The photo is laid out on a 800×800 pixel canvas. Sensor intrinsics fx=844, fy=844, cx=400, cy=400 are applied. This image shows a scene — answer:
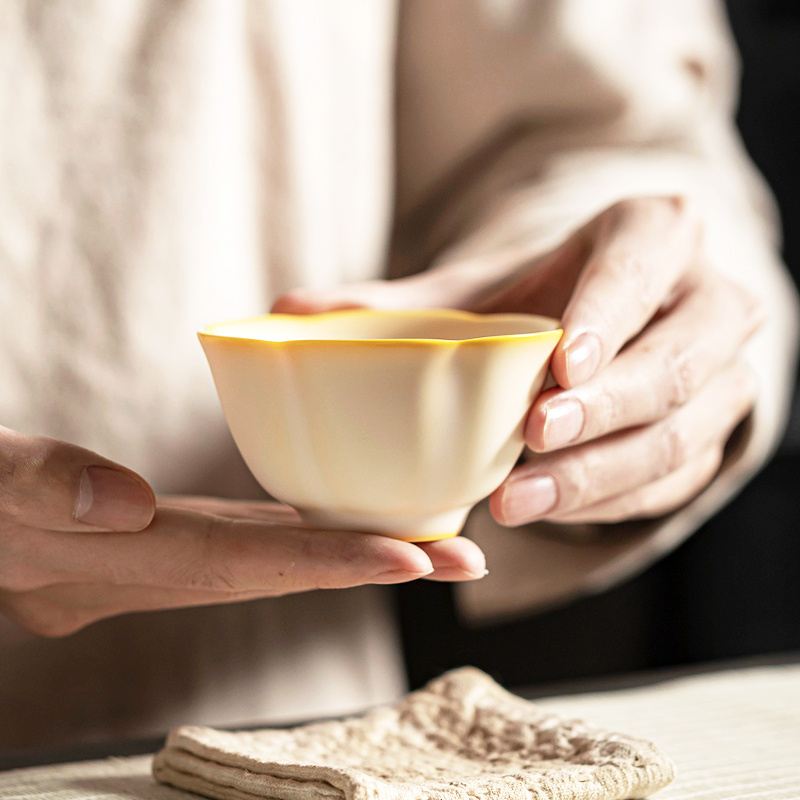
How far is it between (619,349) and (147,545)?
31 centimetres

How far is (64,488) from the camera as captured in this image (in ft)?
1.34

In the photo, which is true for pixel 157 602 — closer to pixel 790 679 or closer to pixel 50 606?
pixel 50 606

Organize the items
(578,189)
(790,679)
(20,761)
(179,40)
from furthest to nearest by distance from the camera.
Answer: (578,189), (179,40), (790,679), (20,761)

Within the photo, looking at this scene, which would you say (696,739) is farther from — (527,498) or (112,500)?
(112,500)

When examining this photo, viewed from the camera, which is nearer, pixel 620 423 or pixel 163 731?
pixel 620 423

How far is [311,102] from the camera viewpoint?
2.63 ft

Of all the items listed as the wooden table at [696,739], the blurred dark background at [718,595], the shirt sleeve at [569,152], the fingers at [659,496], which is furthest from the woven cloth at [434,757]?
the blurred dark background at [718,595]

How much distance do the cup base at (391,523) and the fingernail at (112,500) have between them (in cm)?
8

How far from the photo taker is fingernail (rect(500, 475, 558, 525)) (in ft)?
1.60

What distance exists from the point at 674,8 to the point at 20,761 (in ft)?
3.00

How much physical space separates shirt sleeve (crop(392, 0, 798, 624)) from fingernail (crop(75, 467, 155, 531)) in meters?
0.44

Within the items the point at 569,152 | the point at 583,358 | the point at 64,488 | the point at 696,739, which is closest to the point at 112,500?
the point at 64,488

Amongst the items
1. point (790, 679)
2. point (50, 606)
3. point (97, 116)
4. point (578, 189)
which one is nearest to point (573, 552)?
point (790, 679)

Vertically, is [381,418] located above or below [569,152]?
below
